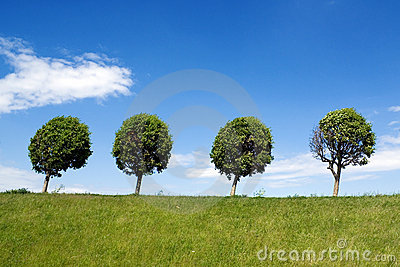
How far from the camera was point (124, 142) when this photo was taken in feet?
113

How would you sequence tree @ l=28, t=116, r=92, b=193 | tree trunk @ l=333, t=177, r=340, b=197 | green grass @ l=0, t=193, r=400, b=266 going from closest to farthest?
green grass @ l=0, t=193, r=400, b=266, tree trunk @ l=333, t=177, r=340, b=197, tree @ l=28, t=116, r=92, b=193

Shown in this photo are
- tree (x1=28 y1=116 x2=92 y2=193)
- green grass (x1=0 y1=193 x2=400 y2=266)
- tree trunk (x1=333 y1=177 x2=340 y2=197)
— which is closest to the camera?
green grass (x1=0 y1=193 x2=400 y2=266)

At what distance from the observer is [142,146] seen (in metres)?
33.9

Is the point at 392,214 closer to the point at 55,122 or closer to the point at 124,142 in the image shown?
the point at 124,142

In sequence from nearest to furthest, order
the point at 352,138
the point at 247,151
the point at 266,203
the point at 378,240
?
the point at 378,240
the point at 266,203
the point at 352,138
the point at 247,151

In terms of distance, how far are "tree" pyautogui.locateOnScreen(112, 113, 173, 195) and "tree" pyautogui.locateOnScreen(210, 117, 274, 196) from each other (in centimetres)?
621

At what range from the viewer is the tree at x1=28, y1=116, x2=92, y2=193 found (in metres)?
33.2

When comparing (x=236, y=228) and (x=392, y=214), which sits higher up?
(x=392, y=214)

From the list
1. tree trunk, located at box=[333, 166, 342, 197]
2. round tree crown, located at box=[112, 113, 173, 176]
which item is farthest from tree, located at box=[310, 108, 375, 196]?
round tree crown, located at box=[112, 113, 173, 176]

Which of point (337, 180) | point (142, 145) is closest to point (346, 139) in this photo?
point (337, 180)

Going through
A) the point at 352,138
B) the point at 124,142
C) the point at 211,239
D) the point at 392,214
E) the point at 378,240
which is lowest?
the point at 211,239

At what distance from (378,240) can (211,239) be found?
A: 7.73m

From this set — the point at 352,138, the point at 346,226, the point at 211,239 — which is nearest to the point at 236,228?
the point at 211,239

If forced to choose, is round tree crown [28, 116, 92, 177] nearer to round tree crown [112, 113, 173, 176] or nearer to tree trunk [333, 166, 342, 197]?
round tree crown [112, 113, 173, 176]
